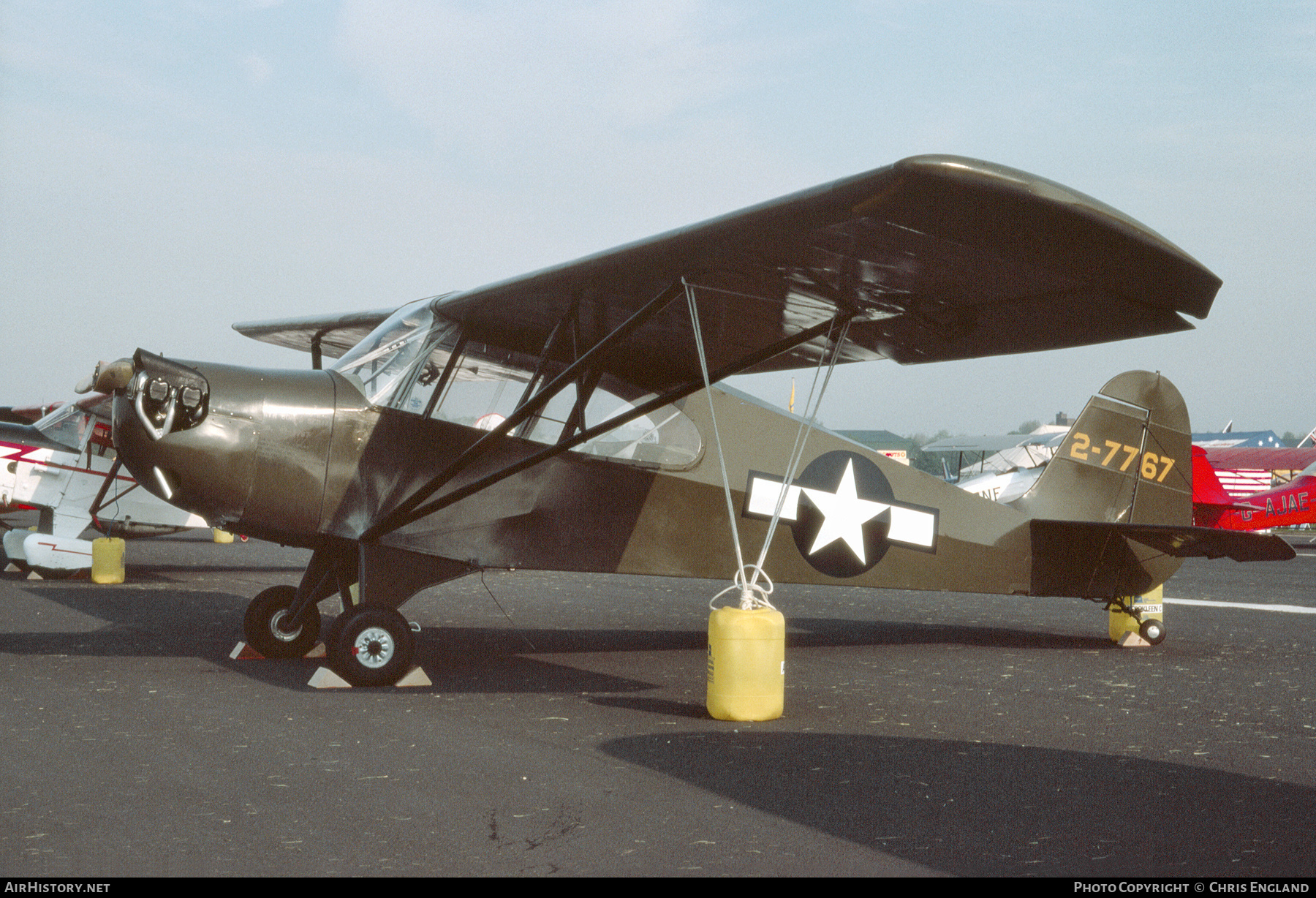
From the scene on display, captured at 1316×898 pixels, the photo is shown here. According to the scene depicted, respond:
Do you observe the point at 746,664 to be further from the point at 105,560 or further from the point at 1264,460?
the point at 1264,460

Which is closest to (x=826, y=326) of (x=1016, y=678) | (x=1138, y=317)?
(x=1138, y=317)

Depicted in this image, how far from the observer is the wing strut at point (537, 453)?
6020mm

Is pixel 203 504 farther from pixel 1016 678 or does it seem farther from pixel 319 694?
pixel 1016 678

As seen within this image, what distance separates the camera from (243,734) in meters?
4.72

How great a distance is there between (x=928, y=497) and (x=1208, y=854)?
4963 millimetres

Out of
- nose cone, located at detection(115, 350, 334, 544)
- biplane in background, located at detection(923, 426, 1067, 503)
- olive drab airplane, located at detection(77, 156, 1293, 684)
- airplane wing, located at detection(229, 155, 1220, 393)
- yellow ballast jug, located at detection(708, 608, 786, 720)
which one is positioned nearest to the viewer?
airplane wing, located at detection(229, 155, 1220, 393)

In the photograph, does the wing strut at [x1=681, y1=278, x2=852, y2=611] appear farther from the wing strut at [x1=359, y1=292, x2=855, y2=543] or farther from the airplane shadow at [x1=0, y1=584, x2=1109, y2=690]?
the airplane shadow at [x1=0, y1=584, x2=1109, y2=690]

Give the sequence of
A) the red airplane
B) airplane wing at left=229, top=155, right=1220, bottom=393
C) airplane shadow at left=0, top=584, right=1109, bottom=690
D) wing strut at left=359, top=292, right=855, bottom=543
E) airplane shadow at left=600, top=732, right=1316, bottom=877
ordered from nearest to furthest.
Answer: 1. airplane shadow at left=600, top=732, right=1316, bottom=877
2. airplane wing at left=229, top=155, right=1220, bottom=393
3. wing strut at left=359, top=292, right=855, bottom=543
4. airplane shadow at left=0, top=584, right=1109, bottom=690
5. the red airplane

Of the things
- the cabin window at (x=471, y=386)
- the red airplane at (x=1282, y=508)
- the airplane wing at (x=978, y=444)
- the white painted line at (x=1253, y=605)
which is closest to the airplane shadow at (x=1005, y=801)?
the cabin window at (x=471, y=386)

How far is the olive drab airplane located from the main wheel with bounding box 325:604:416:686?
0.01 m

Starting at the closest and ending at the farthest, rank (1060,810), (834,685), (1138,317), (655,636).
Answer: (1060,810)
(1138,317)
(834,685)
(655,636)

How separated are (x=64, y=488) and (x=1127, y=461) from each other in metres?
11.8

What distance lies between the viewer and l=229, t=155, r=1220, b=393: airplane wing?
4094mm

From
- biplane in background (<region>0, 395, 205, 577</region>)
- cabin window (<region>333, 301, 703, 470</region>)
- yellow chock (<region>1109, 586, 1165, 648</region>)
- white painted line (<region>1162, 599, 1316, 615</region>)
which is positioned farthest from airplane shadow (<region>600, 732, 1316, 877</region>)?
biplane in background (<region>0, 395, 205, 577</region>)
